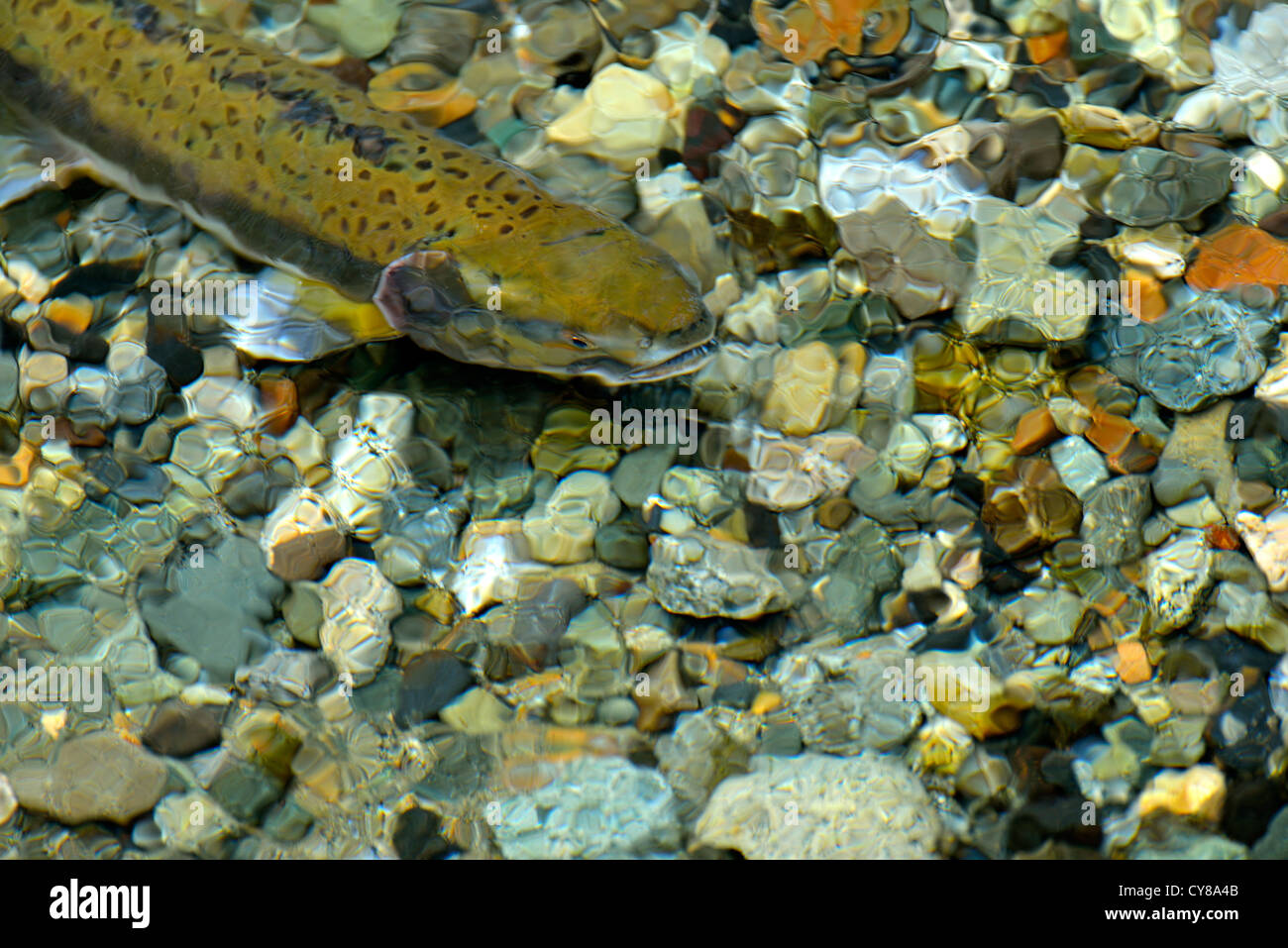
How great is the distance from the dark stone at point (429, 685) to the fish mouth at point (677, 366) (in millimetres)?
1309

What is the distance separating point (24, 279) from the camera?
453 centimetres

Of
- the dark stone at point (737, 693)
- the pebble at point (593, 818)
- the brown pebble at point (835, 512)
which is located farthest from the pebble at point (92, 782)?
the brown pebble at point (835, 512)

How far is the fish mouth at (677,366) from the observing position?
12.2 ft

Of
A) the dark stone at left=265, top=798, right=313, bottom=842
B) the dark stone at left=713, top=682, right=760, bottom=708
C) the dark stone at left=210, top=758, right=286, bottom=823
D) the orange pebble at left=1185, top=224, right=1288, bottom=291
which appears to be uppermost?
the orange pebble at left=1185, top=224, right=1288, bottom=291

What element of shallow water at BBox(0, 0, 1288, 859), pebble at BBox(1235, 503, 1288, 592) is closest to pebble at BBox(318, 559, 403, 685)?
shallow water at BBox(0, 0, 1288, 859)

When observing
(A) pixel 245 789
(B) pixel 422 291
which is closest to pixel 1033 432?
(B) pixel 422 291

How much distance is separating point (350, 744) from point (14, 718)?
4.34ft

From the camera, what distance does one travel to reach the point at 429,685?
12.1ft

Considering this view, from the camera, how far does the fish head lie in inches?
143

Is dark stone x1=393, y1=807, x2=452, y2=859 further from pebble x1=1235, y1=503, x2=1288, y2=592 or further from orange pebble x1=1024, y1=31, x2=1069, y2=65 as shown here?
orange pebble x1=1024, y1=31, x2=1069, y2=65

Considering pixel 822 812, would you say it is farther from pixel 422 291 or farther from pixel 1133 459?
pixel 422 291

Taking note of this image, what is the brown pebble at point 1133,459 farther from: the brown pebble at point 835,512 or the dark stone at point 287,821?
the dark stone at point 287,821

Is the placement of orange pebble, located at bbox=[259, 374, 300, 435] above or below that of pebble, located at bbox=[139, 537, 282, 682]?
above
